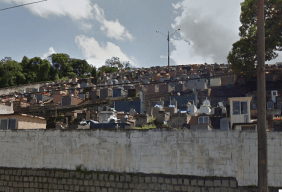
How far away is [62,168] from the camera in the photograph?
12359mm

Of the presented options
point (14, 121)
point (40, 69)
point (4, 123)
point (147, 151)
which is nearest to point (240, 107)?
point (147, 151)

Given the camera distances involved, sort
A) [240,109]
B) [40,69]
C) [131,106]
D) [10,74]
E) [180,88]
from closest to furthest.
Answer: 1. [240,109]
2. [131,106]
3. [180,88]
4. [10,74]
5. [40,69]

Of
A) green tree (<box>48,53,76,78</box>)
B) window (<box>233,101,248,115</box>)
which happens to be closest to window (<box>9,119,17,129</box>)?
window (<box>233,101,248,115</box>)

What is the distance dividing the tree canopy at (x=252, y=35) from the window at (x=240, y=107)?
39.1 ft

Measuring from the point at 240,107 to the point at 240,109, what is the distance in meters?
0.15

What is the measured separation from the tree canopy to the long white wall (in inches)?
885

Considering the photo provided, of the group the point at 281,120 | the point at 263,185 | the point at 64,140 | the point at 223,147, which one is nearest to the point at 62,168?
the point at 64,140

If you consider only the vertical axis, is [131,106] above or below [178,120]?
above

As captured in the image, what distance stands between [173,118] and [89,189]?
13496 mm

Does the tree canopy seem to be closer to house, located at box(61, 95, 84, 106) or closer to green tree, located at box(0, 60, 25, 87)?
house, located at box(61, 95, 84, 106)

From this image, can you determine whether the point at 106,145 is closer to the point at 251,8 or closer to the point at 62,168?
the point at 62,168

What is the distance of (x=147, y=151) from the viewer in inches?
446

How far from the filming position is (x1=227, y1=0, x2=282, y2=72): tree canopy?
29.7 metres

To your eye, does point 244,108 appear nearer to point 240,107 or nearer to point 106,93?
point 240,107
